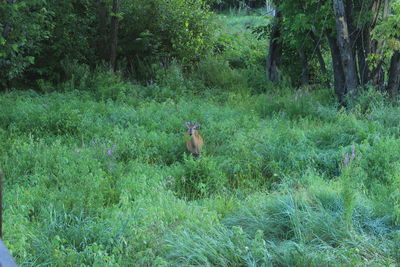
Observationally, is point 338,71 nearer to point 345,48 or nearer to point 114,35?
point 345,48

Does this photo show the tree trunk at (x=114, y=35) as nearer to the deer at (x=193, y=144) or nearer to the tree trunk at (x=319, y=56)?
the tree trunk at (x=319, y=56)

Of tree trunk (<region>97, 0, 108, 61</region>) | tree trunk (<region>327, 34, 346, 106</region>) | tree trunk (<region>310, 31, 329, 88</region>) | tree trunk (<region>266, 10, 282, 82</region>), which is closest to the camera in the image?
tree trunk (<region>327, 34, 346, 106</region>)

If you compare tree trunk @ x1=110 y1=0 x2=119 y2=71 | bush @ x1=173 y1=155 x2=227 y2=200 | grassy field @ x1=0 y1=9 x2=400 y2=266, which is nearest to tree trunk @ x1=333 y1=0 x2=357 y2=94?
grassy field @ x1=0 y1=9 x2=400 y2=266

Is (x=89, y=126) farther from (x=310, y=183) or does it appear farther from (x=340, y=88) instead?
(x=340, y=88)

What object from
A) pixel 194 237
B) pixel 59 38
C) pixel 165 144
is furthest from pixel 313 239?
pixel 59 38

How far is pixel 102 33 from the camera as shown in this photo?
13.6m

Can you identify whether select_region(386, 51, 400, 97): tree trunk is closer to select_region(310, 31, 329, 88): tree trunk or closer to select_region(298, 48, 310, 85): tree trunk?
select_region(310, 31, 329, 88): tree trunk

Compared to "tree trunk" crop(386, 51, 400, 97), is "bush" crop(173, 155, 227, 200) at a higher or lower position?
lower

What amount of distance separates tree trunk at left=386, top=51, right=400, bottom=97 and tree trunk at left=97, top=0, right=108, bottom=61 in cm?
758

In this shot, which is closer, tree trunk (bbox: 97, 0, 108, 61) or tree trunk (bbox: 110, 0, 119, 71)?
tree trunk (bbox: 110, 0, 119, 71)

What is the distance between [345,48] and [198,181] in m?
5.49

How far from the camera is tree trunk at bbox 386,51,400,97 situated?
32.6 ft

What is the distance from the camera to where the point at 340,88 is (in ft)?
34.9

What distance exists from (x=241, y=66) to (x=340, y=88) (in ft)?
16.7
